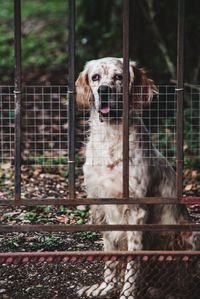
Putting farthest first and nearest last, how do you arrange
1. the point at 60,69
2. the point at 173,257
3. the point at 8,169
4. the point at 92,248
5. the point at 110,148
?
the point at 60,69 → the point at 8,169 → the point at 92,248 → the point at 110,148 → the point at 173,257

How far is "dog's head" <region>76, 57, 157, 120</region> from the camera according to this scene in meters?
4.88

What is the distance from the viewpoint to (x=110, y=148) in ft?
16.0

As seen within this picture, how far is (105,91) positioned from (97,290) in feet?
4.63

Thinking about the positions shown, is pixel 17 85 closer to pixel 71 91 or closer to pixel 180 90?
pixel 71 91

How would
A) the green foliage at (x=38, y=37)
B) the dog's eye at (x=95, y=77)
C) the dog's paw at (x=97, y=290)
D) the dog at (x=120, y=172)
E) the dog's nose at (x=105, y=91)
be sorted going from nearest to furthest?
the dog's paw at (x=97, y=290) → the dog at (x=120, y=172) → the dog's nose at (x=105, y=91) → the dog's eye at (x=95, y=77) → the green foliage at (x=38, y=37)

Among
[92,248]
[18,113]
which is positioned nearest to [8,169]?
[92,248]

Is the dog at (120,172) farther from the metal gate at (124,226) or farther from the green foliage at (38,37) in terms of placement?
the green foliage at (38,37)

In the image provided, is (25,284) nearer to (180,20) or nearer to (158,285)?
(158,285)

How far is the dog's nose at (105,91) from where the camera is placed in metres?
4.86

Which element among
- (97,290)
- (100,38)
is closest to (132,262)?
(97,290)

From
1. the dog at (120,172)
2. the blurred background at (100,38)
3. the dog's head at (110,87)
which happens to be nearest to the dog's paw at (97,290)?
the dog at (120,172)

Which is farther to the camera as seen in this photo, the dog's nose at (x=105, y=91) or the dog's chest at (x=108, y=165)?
the dog's nose at (x=105, y=91)

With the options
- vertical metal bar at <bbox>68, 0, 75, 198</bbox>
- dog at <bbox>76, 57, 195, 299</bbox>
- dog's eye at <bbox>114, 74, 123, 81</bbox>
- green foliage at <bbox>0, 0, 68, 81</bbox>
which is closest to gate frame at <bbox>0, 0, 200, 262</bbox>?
vertical metal bar at <bbox>68, 0, 75, 198</bbox>

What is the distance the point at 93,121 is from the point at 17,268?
1.22 m
